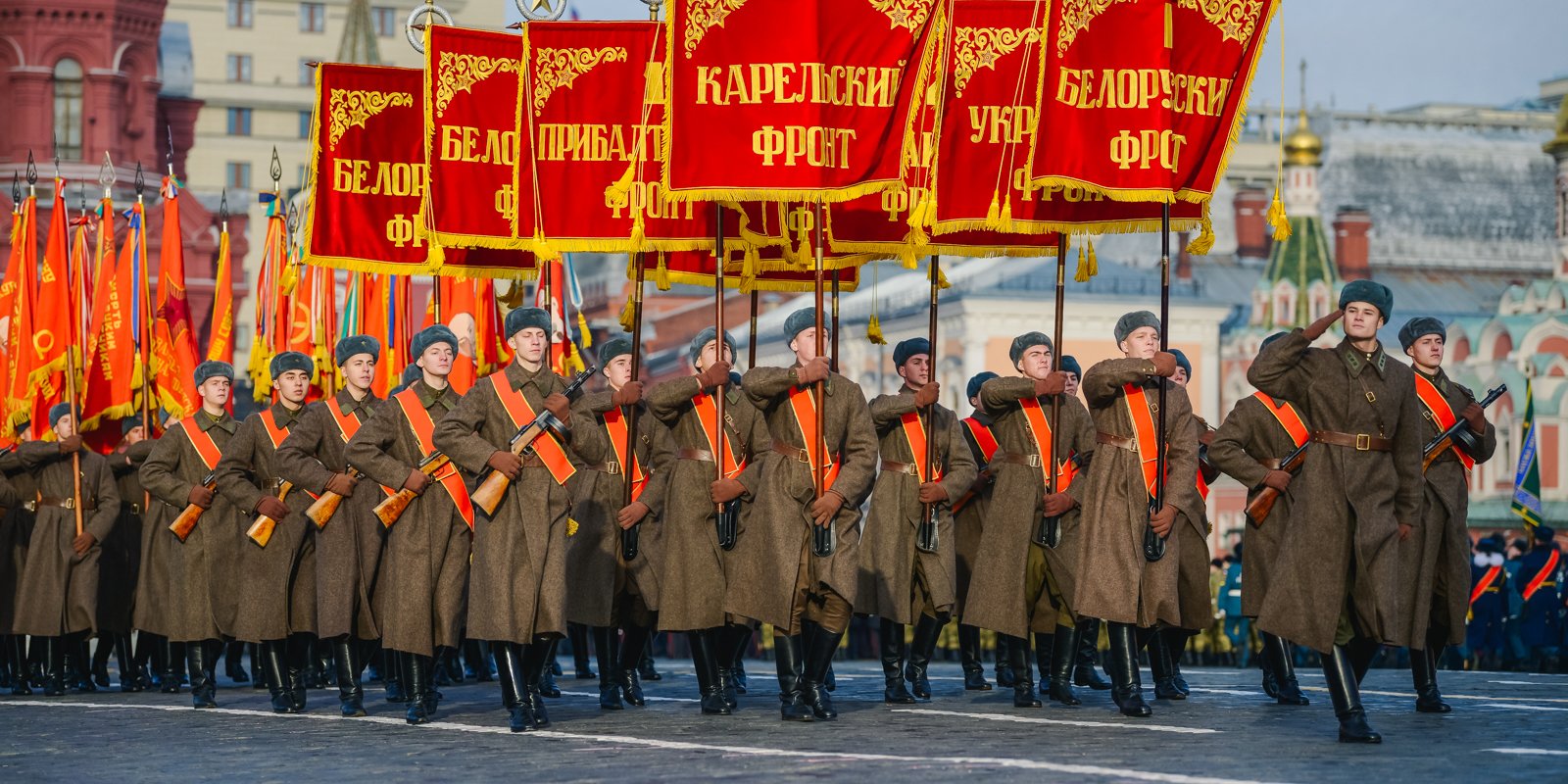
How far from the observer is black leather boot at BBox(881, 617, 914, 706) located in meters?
13.4

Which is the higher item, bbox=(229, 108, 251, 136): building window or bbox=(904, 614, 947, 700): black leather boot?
bbox=(229, 108, 251, 136): building window

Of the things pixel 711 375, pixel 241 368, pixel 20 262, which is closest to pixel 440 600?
pixel 711 375

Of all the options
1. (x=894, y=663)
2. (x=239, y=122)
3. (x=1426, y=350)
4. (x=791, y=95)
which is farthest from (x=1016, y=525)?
(x=239, y=122)

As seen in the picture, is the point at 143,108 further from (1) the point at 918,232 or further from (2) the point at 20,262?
(1) the point at 918,232

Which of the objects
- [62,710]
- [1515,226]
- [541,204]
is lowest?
[62,710]

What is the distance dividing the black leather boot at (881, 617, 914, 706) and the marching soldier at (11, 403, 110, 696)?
17.4ft

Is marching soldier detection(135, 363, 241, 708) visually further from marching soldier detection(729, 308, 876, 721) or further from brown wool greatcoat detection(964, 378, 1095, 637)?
brown wool greatcoat detection(964, 378, 1095, 637)

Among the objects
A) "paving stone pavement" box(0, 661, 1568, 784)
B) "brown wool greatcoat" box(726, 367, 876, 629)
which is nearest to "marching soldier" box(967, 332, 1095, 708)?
"paving stone pavement" box(0, 661, 1568, 784)

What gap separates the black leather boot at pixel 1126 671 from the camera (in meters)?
12.1

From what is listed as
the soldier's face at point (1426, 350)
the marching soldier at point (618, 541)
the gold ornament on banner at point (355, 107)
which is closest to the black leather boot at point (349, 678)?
the marching soldier at point (618, 541)

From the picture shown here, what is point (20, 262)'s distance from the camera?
20.1m

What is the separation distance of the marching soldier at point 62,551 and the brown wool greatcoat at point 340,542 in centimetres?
321

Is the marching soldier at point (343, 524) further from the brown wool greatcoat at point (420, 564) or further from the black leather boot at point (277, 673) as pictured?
the brown wool greatcoat at point (420, 564)

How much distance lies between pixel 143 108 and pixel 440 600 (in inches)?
1800
